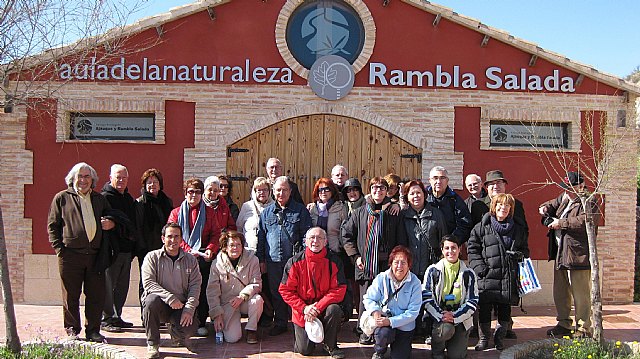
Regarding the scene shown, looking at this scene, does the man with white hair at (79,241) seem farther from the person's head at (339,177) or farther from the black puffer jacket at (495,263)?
the black puffer jacket at (495,263)

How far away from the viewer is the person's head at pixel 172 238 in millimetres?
5918

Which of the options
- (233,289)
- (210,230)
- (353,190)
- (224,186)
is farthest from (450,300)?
(224,186)

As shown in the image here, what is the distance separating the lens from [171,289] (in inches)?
237

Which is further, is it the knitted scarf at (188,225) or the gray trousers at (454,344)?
the knitted scarf at (188,225)

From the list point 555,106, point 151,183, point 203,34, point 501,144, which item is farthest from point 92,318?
point 555,106

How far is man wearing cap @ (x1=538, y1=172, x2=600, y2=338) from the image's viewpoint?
21.7 ft

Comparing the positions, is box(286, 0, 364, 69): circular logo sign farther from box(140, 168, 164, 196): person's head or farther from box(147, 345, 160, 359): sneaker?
box(147, 345, 160, 359): sneaker

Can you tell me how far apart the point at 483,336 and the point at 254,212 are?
114 inches

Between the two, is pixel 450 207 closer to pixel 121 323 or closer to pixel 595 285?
pixel 595 285

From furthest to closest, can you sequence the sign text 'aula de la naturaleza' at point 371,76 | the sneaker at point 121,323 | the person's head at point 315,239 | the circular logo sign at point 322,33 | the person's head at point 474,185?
the circular logo sign at point 322,33
the sign text 'aula de la naturaleza' at point 371,76
the person's head at point 474,185
the sneaker at point 121,323
the person's head at point 315,239

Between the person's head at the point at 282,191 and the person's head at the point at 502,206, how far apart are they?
225 cm

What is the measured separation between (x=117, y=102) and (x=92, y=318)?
3373 millimetres

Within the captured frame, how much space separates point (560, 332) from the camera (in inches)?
269

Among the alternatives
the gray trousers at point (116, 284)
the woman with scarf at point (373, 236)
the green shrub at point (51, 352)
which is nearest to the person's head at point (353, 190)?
the woman with scarf at point (373, 236)
